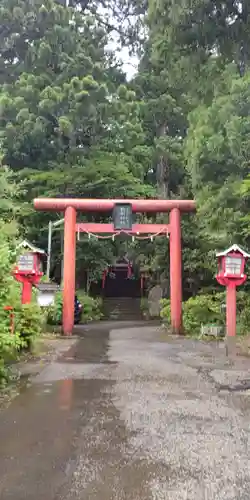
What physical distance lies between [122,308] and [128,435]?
28.2m

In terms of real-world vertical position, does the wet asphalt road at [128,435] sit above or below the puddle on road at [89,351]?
above

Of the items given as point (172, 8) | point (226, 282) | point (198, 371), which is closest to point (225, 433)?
point (198, 371)

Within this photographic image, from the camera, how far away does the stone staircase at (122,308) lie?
3002cm

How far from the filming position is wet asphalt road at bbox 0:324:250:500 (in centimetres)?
359

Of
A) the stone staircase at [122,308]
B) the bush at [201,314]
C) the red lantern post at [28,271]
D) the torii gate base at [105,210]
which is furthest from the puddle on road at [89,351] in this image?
the stone staircase at [122,308]

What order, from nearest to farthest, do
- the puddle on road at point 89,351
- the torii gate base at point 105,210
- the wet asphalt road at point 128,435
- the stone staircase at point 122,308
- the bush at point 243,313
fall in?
the wet asphalt road at point 128,435 → the puddle on road at point 89,351 → the bush at point 243,313 → the torii gate base at point 105,210 → the stone staircase at point 122,308

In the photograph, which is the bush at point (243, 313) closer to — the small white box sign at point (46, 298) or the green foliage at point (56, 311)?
the green foliage at point (56, 311)

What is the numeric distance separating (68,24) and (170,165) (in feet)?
30.7

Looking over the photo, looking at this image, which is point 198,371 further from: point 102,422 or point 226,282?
point 226,282

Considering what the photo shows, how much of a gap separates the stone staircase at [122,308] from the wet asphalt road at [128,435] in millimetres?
20776

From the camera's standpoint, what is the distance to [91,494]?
11.3ft

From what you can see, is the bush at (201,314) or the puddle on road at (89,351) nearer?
the puddle on road at (89,351)

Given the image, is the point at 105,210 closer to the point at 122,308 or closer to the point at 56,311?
the point at 56,311

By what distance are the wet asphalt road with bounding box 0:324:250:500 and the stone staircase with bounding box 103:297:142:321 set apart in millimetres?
20776
